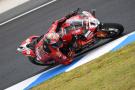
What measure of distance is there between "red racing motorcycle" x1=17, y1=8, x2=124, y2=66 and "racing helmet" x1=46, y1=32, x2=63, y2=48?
0.66 ft

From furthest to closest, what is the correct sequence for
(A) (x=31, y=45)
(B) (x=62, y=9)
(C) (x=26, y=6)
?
(C) (x=26, y=6) → (B) (x=62, y=9) → (A) (x=31, y=45)

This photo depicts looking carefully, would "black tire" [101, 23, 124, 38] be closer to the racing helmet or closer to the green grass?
the racing helmet

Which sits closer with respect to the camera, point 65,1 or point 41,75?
point 41,75

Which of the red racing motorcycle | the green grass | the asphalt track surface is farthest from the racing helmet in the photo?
the asphalt track surface

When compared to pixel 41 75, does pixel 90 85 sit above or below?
above

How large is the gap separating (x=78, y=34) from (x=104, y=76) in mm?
3649


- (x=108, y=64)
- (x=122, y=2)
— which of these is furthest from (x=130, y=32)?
(x=108, y=64)

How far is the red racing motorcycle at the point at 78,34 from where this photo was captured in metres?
13.0

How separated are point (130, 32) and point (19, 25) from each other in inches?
235

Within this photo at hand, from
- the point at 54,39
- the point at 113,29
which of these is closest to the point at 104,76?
the point at 54,39

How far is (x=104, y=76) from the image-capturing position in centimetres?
952

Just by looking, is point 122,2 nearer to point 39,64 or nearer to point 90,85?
point 39,64

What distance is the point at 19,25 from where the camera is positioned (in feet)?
60.2

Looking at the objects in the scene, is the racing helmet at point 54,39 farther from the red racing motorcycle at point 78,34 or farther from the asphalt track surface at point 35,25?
the asphalt track surface at point 35,25
